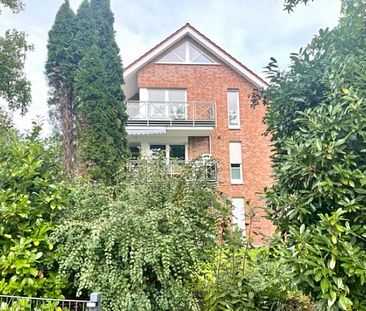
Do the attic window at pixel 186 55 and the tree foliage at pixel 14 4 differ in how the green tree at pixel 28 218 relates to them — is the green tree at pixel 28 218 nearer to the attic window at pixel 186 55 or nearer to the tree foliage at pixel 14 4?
the tree foliage at pixel 14 4

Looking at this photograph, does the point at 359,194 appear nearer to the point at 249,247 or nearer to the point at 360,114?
the point at 360,114

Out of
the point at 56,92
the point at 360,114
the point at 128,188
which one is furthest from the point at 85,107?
the point at 360,114

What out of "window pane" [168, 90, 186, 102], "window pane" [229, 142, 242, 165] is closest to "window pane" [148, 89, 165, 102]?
"window pane" [168, 90, 186, 102]

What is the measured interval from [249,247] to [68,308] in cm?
272

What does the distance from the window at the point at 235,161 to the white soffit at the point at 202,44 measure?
3.43 meters

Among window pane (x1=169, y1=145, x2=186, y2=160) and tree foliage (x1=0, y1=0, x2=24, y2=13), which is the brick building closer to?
window pane (x1=169, y1=145, x2=186, y2=160)

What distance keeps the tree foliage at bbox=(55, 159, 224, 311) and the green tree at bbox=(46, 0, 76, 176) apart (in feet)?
21.4

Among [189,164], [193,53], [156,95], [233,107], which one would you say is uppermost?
[193,53]

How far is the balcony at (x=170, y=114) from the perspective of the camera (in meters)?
17.1

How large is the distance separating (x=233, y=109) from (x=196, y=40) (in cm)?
409

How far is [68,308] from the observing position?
15.2 ft

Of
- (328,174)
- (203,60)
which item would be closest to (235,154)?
(203,60)

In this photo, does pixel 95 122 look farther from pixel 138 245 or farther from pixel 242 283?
pixel 242 283

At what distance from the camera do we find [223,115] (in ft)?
62.3
